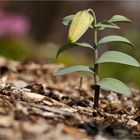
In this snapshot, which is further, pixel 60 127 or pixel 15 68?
pixel 15 68

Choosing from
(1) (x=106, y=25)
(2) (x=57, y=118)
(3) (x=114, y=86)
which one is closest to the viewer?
(2) (x=57, y=118)

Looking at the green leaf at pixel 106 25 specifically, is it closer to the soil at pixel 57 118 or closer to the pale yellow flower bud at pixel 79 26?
the pale yellow flower bud at pixel 79 26

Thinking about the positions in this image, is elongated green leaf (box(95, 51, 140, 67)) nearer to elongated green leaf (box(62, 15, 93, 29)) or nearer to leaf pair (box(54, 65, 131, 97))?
leaf pair (box(54, 65, 131, 97))

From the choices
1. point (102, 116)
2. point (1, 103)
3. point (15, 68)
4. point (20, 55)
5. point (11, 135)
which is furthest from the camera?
point (20, 55)

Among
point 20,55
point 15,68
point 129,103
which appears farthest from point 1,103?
point 20,55

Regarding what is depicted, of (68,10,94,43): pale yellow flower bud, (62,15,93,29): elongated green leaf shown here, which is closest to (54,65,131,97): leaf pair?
(68,10,94,43): pale yellow flower bud

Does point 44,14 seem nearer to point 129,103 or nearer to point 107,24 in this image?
point 129,103

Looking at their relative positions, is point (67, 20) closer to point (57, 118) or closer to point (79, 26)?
point (79, 26)

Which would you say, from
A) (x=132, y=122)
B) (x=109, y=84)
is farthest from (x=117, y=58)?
(x=132, y=122)

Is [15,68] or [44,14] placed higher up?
[44,14]
